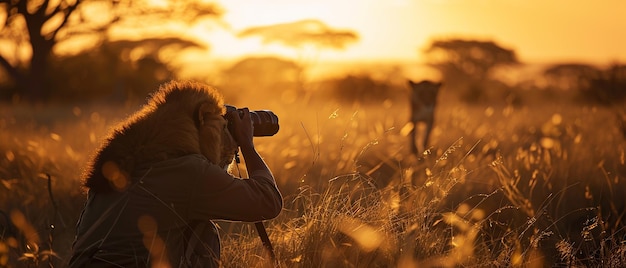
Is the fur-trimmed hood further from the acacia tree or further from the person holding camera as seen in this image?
the acacia tree

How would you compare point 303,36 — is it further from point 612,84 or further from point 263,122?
point 263,122

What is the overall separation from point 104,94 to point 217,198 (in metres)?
20.7

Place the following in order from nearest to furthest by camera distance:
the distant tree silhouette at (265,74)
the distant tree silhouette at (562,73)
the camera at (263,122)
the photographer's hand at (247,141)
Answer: the photographer's hand at (247,141) < the camera at (263,122) < the distant tree silhouette at (265,74) < the distant tree silhouette at (562,73)

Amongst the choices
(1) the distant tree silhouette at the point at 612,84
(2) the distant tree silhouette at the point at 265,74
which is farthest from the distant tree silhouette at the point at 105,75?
(1) the distant tree silhouette at the point at 612,84

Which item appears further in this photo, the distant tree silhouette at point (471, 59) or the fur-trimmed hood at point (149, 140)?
the distant tree silhouette at point (471, 59)

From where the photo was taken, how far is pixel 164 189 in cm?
340

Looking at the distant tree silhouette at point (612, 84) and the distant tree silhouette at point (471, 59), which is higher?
the distant tree silhouette at point (612, 84)

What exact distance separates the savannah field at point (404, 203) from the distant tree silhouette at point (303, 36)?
76.1ft

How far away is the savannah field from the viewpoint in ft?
13.1

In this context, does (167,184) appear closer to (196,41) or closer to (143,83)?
(143,83)

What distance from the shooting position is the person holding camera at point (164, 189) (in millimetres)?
3393

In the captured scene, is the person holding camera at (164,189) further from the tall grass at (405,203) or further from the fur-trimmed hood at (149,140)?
the tall grass at (405,203)

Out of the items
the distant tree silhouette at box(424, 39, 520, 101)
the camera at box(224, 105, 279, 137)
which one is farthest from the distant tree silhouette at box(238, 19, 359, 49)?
the camera at box(224, 105, 279, 137)

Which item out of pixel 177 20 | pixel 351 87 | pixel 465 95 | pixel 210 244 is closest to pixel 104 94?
pixel 177 20
